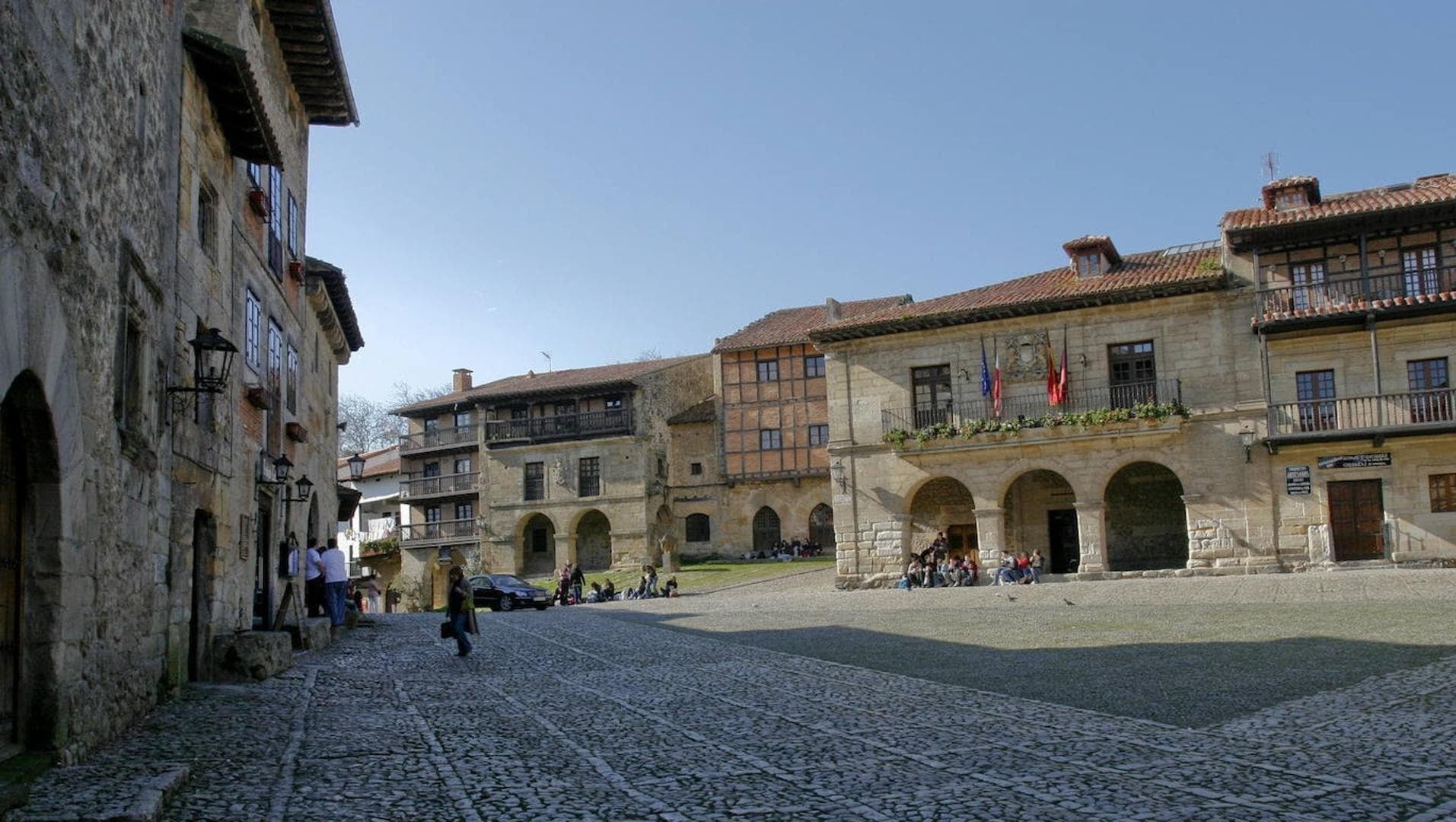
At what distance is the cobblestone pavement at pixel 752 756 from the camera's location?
6.43 metres

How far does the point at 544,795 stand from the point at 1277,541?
89.8ft

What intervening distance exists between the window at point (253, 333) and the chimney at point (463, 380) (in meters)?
46.0

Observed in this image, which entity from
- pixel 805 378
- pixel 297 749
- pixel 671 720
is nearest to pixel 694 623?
pixel 671 720

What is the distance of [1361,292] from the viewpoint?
2959 cm

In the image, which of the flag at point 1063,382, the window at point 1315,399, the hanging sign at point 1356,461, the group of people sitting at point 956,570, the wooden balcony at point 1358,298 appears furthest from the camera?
the flag at point 1063,382

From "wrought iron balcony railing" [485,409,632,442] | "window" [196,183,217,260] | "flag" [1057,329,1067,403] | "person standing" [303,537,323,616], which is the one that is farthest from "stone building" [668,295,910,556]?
"window" [196,183,217,260]

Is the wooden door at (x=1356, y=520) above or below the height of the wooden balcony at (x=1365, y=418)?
below

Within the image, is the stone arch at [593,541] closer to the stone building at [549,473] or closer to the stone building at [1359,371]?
the stone building at [549,473]

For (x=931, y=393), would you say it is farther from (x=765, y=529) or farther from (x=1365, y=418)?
(x=765, y=529)

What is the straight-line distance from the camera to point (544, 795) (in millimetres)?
6930

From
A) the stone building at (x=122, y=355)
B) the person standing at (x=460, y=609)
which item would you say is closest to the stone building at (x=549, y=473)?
the person standing at (x=460, y=609)

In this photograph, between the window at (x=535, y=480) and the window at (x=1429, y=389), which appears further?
the window at (x=535, y=480)

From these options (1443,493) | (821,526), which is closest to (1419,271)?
(1443,493)

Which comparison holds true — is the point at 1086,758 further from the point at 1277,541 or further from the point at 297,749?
the point at 1277,541
